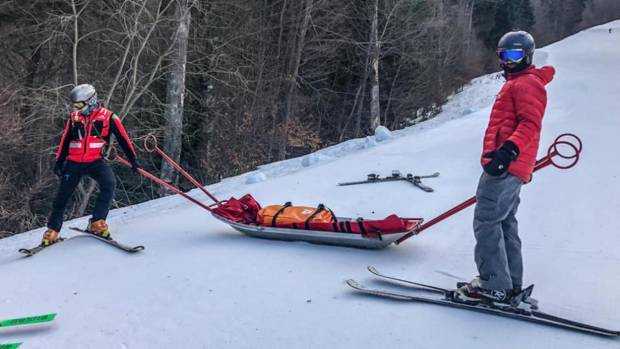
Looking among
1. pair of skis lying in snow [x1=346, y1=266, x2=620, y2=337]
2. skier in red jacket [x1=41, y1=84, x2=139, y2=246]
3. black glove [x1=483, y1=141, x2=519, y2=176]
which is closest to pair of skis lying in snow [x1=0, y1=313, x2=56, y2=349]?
skier in red jacket [x1=41, y1=84, x2=139, y2=246]

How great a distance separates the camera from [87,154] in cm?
578

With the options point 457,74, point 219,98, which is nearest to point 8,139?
point 219,98

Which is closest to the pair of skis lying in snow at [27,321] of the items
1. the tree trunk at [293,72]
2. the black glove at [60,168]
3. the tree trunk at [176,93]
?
the black glove at [60,168]

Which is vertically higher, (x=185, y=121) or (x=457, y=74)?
(x=457, y=74)

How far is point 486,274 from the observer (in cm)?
384

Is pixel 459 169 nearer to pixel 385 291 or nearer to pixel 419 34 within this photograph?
pixel 385 291

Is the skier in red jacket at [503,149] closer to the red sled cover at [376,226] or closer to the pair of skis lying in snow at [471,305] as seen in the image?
the pair of skis lying in snow at [471,305]

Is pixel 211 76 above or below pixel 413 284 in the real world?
above

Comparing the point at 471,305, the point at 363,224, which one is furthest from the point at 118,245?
the point at 471,305

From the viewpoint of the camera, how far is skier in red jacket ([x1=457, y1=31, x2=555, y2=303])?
12.0 feet

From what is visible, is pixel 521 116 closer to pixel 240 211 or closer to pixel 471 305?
pixel 471 305

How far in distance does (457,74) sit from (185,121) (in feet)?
59.2

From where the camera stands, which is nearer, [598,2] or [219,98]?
[219,98]

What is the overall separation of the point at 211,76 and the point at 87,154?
10671 millimetres
